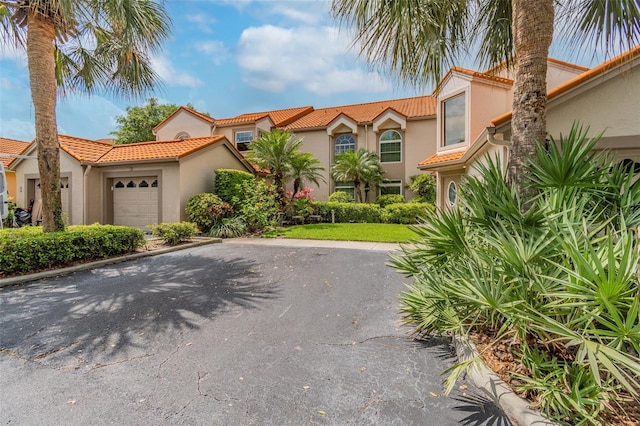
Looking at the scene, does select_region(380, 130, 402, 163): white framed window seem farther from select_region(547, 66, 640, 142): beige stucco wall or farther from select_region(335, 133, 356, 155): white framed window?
select_region(547, 66, 640, 142): beige stucco wall

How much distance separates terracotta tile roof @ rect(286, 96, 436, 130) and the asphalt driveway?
18.8 m

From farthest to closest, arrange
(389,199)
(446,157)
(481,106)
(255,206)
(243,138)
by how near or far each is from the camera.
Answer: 1. (243,138)
2. (389,199)
3. (255,206)
4. (446,157)
5. (481,106)

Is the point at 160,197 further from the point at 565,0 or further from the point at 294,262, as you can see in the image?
the point at 565,0

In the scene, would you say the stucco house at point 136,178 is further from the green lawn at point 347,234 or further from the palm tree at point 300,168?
the green lawn at point 347,234

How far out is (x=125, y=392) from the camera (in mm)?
3016

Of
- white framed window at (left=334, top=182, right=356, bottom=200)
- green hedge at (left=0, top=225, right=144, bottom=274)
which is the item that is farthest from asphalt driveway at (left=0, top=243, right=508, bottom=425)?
white framed window at (left=334, top=182, right=356, bottom=200)

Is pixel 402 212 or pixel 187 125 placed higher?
pixel 187 125

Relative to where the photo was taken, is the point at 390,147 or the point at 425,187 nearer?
the point at 425,187

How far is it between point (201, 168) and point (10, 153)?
55.9 ft

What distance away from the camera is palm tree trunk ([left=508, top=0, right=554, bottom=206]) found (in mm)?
4621

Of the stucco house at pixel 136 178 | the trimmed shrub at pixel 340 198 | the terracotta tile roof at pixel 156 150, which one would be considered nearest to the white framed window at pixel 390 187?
the trimmed shrub at pixel 340 198

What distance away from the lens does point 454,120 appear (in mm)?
13430

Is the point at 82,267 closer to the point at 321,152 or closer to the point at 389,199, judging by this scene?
the point at 389,199

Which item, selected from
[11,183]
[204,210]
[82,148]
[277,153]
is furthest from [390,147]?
[11,183]
